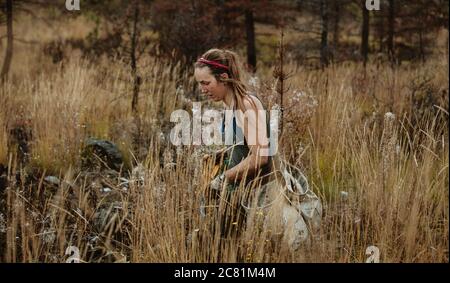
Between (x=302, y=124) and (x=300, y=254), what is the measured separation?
233 cm

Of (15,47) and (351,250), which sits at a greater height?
(15,47)

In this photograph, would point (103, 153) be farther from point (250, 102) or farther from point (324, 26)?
point (324, 26)

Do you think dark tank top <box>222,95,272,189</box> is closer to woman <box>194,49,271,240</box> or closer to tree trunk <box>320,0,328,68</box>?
woman <box>194,49,271,240</box>

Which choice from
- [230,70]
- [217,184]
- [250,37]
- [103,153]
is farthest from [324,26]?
[217,184]

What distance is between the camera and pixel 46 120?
16.6 ft

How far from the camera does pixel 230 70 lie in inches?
140

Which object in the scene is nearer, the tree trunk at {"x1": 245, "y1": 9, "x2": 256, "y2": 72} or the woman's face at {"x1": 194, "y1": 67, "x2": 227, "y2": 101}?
the woman's face at {"x1": 194, "y1": 67, "x2": 227, "y2": 101}

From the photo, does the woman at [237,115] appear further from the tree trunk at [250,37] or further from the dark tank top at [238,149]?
the tree trunk at [250,37]

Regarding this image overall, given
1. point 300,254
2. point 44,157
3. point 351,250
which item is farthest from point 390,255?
point 44,157

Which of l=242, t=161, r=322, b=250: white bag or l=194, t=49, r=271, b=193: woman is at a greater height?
l=194, t=49, r=271, b=193: woman

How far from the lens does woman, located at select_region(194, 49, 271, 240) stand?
328 cm

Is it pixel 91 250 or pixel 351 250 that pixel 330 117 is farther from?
pixel 91 250

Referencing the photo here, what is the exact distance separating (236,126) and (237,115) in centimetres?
9

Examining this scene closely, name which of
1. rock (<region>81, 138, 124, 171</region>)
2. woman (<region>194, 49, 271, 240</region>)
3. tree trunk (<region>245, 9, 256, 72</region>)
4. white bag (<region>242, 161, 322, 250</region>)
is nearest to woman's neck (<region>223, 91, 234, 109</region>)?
woman (<region>194, 49, 271, 240</region>)
